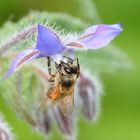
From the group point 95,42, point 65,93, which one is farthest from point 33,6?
point 95,42

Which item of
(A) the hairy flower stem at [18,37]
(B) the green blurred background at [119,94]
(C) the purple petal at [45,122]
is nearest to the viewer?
(A) the hairy flower stem at [18,37]

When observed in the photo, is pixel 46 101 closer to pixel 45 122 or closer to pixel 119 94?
pixel 45 122

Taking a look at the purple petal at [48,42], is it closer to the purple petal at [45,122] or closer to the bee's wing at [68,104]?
Result: the bee's wing at [68,104]

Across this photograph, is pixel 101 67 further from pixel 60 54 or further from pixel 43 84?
pixel 60 54

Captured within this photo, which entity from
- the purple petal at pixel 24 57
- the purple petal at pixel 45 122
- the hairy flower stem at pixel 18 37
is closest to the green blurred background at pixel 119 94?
the purple petal at pixel 45 122

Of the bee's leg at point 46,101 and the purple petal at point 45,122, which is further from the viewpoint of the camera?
the purple petal at point 45,122
